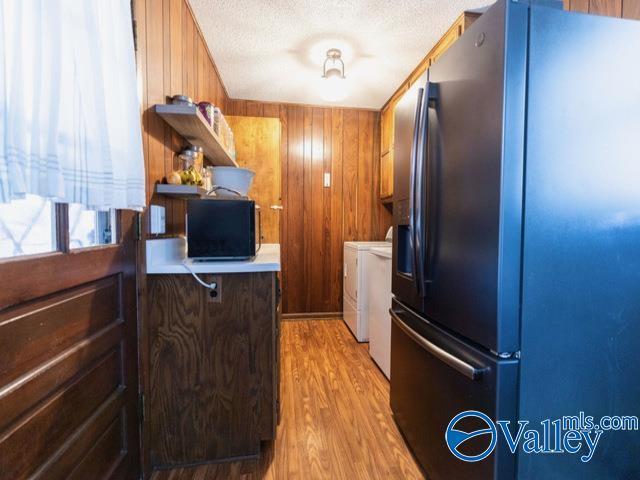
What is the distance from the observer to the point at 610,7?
1.20 meters

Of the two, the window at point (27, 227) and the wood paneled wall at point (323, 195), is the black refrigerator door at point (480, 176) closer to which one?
the window at point (27, 227)

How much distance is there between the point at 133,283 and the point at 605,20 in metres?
1.76

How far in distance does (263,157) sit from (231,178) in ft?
3.89

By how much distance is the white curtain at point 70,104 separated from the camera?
19.7 inches

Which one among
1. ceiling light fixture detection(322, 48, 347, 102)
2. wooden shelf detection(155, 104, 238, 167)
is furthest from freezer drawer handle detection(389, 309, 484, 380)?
ceiling light fixture detection(322, 48, 347, 102)

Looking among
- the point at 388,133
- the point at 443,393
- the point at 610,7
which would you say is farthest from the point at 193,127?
the point at 388,133

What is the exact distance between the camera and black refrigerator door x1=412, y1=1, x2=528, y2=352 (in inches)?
30.8

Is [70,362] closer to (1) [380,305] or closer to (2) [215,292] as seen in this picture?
(2) [215,292]

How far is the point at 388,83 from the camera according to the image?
2.68 metres

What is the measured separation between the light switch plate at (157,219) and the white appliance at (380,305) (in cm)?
135

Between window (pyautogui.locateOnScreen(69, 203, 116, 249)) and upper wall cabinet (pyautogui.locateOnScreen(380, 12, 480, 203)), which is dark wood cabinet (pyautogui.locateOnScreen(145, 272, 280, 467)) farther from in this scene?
upper wall cabinet (pyautogui.locateOnScreen(380, 12, 480, 203))

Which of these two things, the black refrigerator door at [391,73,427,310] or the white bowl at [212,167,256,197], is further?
the white bowl at [212,167,256,197]

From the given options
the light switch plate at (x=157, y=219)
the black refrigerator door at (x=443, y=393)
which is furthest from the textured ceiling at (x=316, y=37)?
the black refrigerator door at (x=443, y=393)

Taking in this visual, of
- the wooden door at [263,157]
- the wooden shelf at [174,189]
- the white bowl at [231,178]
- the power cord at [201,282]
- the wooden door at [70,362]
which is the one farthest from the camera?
the wooden door at [263,157]
